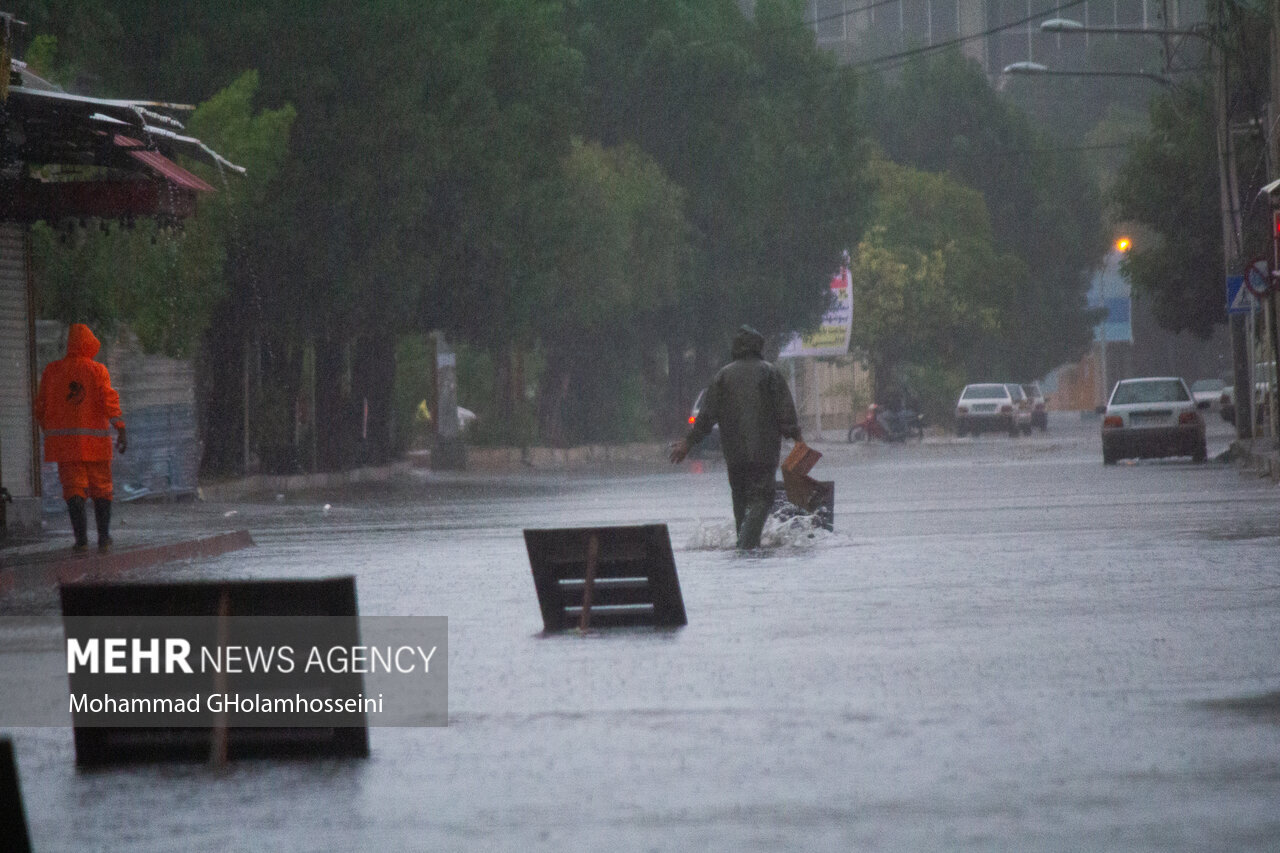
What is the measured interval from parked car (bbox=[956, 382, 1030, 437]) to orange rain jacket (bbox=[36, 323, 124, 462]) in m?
53.1

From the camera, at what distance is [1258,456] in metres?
32.5

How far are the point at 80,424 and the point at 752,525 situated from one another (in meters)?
5.08

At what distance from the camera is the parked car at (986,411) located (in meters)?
69.2

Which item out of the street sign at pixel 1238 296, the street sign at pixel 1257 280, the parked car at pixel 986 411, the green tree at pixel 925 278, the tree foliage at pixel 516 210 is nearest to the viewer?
the street sign at pixel 1257 280

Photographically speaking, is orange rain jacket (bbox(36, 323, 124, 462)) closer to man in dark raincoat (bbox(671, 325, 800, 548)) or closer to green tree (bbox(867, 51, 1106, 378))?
man in dark raincoat (bbox(671, 325, 800, 548))

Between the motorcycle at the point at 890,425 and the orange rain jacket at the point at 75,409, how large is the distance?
48603mm

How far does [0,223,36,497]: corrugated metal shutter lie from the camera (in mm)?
22812

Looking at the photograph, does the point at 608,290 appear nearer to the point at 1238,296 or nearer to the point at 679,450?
the point at 1238,296

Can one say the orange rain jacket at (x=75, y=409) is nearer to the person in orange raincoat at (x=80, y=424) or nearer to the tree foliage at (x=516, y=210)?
the person in orange raincoat at (x=80, y=424)

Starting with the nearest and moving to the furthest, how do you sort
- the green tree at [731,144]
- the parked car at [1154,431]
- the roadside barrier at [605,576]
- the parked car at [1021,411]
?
the roadside barrier at [605,576] → the parked car at [1154,431] → the green tree at [731,144] → the parked car at [1021,411]

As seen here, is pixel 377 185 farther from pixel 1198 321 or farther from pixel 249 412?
pixel 1198 321

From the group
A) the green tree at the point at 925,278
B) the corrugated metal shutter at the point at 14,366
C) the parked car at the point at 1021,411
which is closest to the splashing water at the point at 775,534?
the corrugated metal shutter at the point at 14,366

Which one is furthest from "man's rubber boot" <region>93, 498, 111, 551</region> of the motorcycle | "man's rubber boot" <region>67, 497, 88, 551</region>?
the motorcycle

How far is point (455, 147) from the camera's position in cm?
3975
